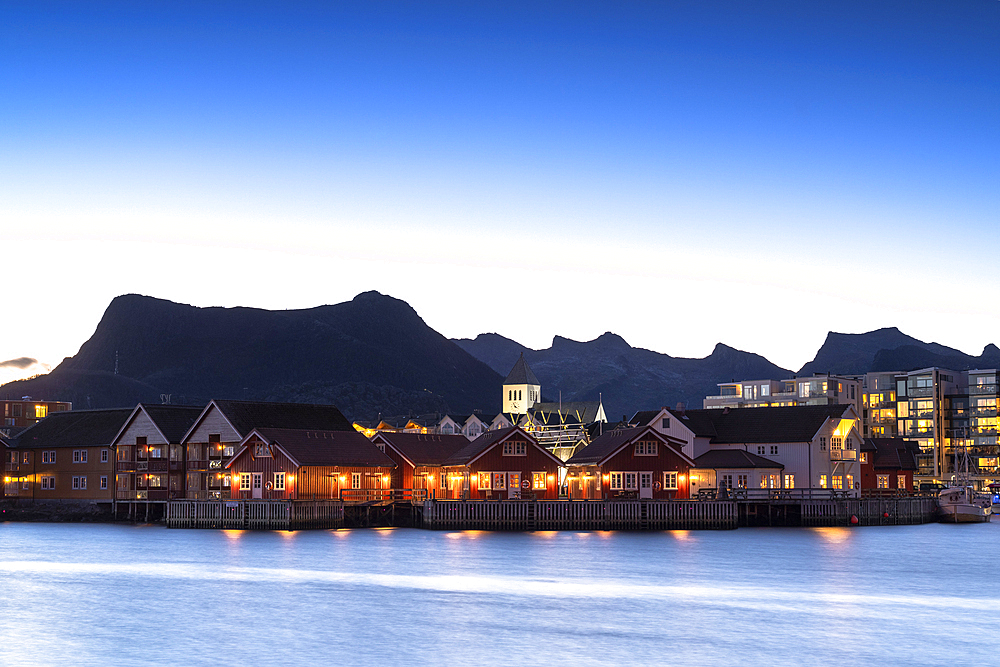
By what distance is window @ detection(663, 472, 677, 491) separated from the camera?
91.7m

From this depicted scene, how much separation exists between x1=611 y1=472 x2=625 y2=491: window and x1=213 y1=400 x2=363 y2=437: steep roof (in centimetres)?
2353

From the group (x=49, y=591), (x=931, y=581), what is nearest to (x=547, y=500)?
(x=931, y=581)

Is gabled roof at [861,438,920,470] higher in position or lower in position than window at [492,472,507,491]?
higher

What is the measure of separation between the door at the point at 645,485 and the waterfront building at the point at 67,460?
48519 mm

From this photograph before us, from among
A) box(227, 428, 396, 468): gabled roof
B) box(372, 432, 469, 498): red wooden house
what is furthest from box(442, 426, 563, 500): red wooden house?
box(227, 428, 396, 468): gabled roof

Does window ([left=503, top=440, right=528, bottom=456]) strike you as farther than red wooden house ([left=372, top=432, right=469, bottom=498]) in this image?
No

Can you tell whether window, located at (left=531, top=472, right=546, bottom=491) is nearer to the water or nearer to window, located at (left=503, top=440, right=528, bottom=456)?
window, located at (left=503, top=440, right=528, bottom=456)

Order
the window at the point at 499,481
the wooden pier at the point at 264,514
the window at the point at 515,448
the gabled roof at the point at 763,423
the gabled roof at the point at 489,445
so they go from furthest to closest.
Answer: the gabled roof at the point at 763,423 < the window at the point at 515,448 < the window at the point at 499,481 < the gabled roof at the point at 489,445 < the wooden pier at the point at 264,514

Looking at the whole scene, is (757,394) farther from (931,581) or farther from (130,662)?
(130,662)

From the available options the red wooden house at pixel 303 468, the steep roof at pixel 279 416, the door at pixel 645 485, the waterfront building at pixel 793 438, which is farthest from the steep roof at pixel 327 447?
the waterfront building at pixel 793 438

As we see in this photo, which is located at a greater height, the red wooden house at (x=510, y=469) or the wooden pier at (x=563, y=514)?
the red wooden house at (x=510, y=469)

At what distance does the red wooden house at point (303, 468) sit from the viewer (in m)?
89.1

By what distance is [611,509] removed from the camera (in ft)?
291

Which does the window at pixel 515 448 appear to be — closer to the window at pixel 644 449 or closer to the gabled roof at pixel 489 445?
the gabled roof at pixel 489 445
